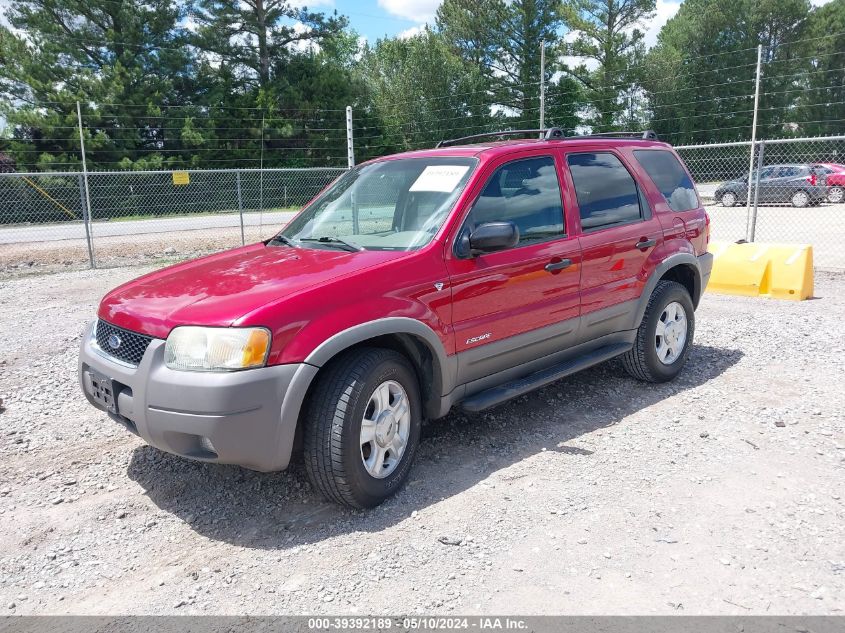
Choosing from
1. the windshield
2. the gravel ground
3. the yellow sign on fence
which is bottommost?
the gravel ground

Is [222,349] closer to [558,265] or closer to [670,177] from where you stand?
[558,265]

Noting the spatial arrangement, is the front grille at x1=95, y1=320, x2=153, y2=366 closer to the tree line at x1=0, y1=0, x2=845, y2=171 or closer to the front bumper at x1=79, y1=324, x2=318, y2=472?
the front bumper at x1=79, y1=324, x2=318, y2=472

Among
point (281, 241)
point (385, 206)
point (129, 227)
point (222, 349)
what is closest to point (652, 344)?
point (385, 206)

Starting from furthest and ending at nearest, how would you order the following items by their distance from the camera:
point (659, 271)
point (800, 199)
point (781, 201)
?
point (781, 201)
point (800, 199)
point (659, 271)

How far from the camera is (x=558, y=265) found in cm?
447

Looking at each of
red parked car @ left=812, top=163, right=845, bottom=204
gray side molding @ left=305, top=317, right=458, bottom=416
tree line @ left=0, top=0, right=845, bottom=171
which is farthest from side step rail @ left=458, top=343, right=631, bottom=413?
tree line @ left=0, top=0, right=845, bottom=171

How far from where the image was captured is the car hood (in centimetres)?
329

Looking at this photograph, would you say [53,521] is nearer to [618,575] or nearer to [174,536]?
[174,536]

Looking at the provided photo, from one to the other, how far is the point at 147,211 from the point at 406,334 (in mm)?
20519

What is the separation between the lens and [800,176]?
926 inches

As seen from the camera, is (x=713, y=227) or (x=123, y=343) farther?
(x=713, y=227)

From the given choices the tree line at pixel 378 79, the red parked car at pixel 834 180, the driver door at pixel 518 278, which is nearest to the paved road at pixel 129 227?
the tree line at pixel 378 79

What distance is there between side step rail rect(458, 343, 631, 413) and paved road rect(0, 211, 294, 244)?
1425cm

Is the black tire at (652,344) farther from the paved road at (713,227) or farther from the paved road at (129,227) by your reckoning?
the paved road at (129,227)
